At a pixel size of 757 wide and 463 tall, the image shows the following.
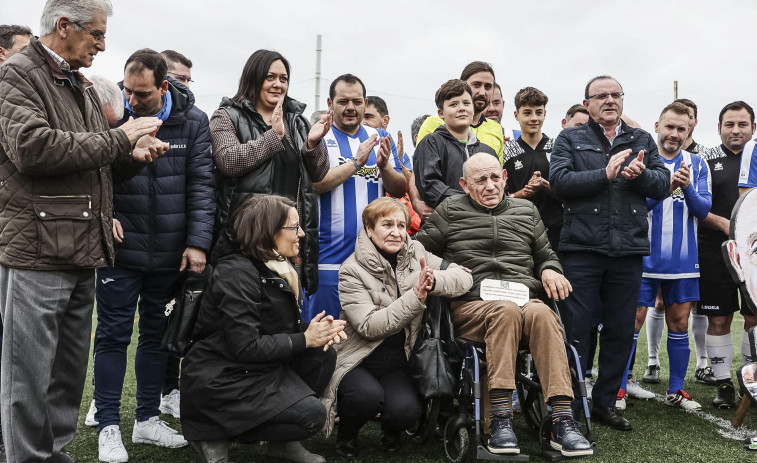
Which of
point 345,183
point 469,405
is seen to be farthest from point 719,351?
point 345,183

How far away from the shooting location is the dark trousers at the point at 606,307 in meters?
4.33

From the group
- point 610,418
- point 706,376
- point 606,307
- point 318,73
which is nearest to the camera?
point 610,418

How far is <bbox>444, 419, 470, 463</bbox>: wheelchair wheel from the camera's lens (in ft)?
11.0

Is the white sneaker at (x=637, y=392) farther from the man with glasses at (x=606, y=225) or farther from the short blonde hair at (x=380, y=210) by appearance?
the short blonde hair at (x=380, y=210)

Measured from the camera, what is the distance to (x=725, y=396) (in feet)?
16.1

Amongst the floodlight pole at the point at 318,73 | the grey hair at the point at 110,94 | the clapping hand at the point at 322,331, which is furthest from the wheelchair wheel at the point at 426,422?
the floodlight pole at the point at 318,73

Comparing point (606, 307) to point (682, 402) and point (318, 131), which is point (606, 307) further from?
point (318, 131)

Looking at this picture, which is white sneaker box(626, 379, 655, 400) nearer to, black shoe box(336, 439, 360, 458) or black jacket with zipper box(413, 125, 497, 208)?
black jacket with zipper box(413, 125, 497, 208)

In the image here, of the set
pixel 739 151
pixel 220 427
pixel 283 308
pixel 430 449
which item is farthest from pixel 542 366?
pixel 739 151

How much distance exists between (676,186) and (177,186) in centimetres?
338

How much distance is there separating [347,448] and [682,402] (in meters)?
2.62

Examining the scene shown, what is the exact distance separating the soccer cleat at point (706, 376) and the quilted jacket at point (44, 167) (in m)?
5.09

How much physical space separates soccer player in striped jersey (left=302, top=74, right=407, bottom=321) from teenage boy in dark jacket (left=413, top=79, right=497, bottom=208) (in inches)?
7.3

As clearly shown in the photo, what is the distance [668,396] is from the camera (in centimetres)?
492
